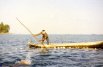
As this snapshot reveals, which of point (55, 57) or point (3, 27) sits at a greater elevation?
point (3, 27)

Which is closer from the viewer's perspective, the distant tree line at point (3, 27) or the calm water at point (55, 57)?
the calm water at point (55, 57)

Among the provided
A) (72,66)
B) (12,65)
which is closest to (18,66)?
(12,65)

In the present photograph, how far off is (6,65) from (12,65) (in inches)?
22.4

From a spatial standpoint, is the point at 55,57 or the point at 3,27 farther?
the point at 3,27

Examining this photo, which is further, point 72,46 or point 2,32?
point 2,32

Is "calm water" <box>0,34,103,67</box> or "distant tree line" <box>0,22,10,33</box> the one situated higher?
"distant tree line" <box>0,22,10,33</box>

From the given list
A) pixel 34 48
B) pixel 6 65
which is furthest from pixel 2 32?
pixel 6 65

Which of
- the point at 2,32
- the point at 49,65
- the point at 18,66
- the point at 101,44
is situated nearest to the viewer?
the point at 18,66

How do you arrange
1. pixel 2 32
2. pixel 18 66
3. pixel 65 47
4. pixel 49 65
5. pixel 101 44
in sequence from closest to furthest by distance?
1. pixel 18 66
2. pixel 49 65
3. pixel 101 44
4. pixel 65 47
5. pixel 2 32

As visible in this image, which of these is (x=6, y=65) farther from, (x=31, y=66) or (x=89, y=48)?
(x=89, y=48)

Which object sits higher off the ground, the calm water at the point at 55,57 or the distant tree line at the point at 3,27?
the distant tree line at the point at 3,27

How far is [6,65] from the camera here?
17.7 m

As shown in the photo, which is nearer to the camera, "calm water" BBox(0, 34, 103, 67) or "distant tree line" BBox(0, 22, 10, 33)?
"calm water" BBox(0, 34, 103, 67)

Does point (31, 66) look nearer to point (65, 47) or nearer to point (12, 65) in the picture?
point (12, 65)
